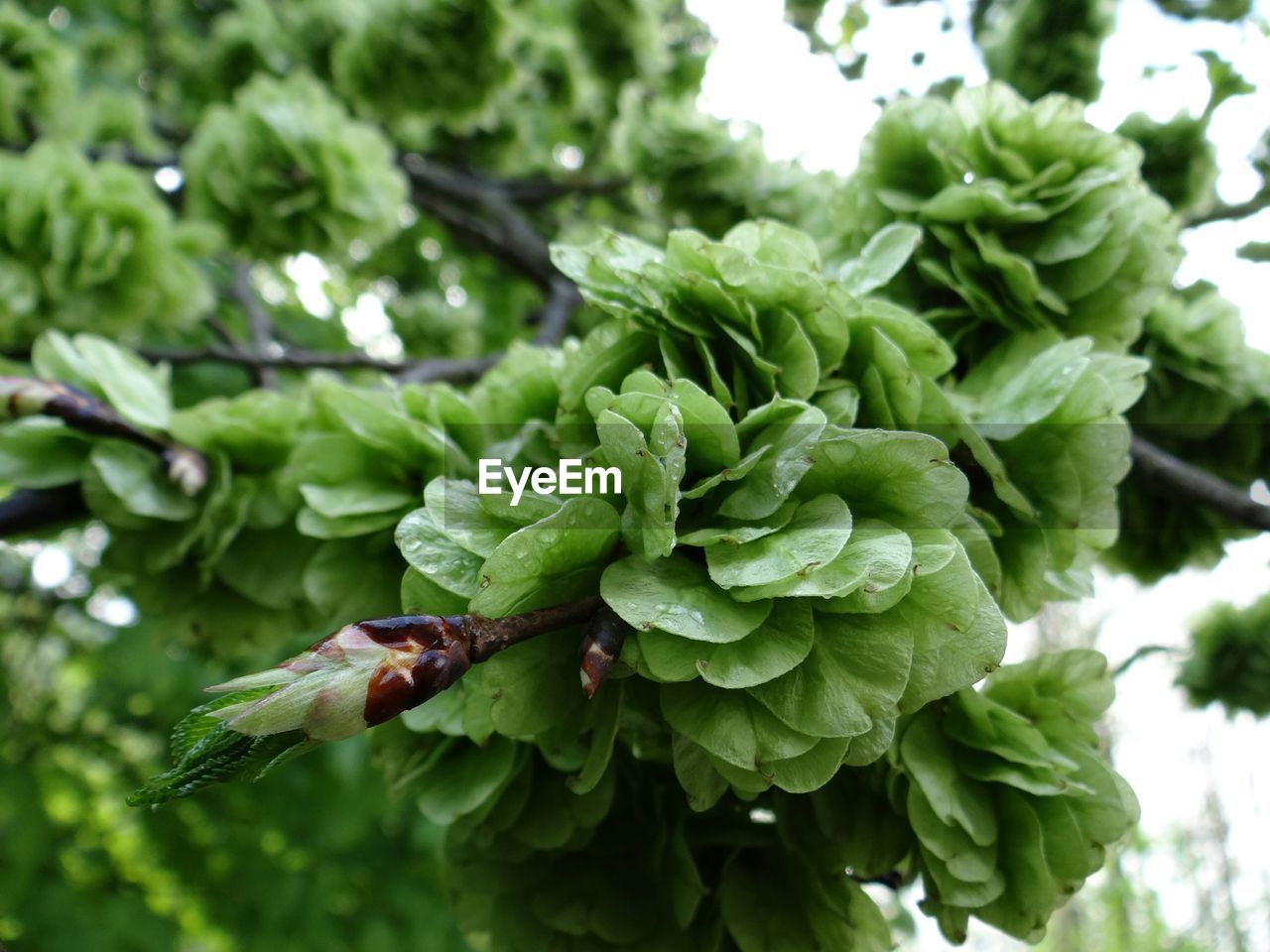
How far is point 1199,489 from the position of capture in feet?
3.85

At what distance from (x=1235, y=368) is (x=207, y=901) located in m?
2.31

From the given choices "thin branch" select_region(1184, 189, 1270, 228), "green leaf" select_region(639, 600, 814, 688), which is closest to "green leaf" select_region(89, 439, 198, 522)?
"green leaf" select_region(639, 600, 814, 688)

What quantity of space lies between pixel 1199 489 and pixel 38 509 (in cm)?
138

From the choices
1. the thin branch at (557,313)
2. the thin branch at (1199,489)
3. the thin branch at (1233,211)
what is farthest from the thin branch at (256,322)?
the thin branch at (1233,211)

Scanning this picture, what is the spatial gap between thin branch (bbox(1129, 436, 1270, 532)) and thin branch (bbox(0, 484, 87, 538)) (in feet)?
4.19

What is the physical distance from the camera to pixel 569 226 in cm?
304

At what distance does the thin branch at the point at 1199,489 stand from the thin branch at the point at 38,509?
1277 millimetres

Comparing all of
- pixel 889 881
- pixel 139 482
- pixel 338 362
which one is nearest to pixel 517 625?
pixel 889 881

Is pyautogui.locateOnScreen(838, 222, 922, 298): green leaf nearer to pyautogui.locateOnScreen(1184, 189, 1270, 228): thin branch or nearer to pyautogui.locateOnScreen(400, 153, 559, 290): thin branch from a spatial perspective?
pyautogui.locateOnScreen(1184, 189, 1270, 228): thin branch

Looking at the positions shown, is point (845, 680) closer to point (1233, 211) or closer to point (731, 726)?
point (731, 726)

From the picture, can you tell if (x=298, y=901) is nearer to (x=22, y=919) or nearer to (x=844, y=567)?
(x=22, y=919)

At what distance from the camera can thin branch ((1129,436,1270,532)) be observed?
1124 millimetres

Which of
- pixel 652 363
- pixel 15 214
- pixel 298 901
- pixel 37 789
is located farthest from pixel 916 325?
pixel 37 789

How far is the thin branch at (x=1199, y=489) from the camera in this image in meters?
1.12
